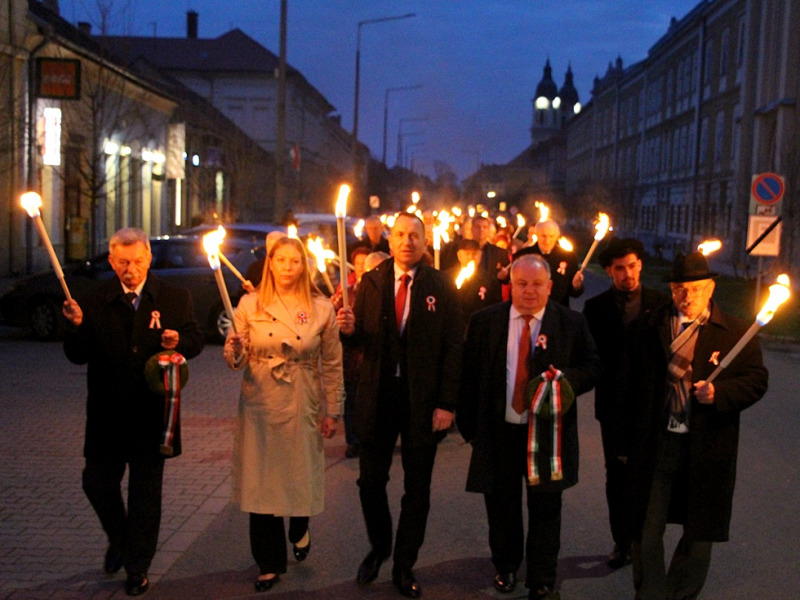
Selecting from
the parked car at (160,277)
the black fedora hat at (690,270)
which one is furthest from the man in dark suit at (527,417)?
the parked car at (160,277)

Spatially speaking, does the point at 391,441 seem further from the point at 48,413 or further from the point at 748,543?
the point at 48,413

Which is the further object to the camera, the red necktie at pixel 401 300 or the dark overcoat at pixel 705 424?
the red necktie at pixel 401 300

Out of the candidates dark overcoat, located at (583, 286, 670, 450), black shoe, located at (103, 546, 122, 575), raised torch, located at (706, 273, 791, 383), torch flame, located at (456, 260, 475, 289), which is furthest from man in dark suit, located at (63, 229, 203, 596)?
torch flame, located at (456, 260, 475, 289)

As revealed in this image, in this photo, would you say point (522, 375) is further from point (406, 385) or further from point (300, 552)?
point (300, 552)

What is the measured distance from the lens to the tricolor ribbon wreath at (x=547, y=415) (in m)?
5.03

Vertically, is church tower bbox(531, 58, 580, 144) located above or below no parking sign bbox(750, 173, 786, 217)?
above

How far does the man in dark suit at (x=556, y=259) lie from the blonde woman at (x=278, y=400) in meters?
3.39

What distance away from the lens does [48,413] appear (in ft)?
33.8

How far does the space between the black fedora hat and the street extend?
1.69m

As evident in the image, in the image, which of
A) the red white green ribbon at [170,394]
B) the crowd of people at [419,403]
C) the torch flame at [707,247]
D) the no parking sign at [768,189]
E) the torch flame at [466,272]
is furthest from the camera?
the no parking sign at [768,189]

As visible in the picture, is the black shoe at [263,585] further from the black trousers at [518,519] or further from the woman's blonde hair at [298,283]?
the woman's blonde hair at [298,283]

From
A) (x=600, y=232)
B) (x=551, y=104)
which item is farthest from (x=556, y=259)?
(x=551, y=104)

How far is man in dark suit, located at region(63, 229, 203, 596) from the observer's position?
527cm

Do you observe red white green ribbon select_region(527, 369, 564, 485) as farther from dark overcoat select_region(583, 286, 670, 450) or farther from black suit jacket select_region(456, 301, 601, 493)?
dark overcoat select_region(583, 286, 670, 450)
